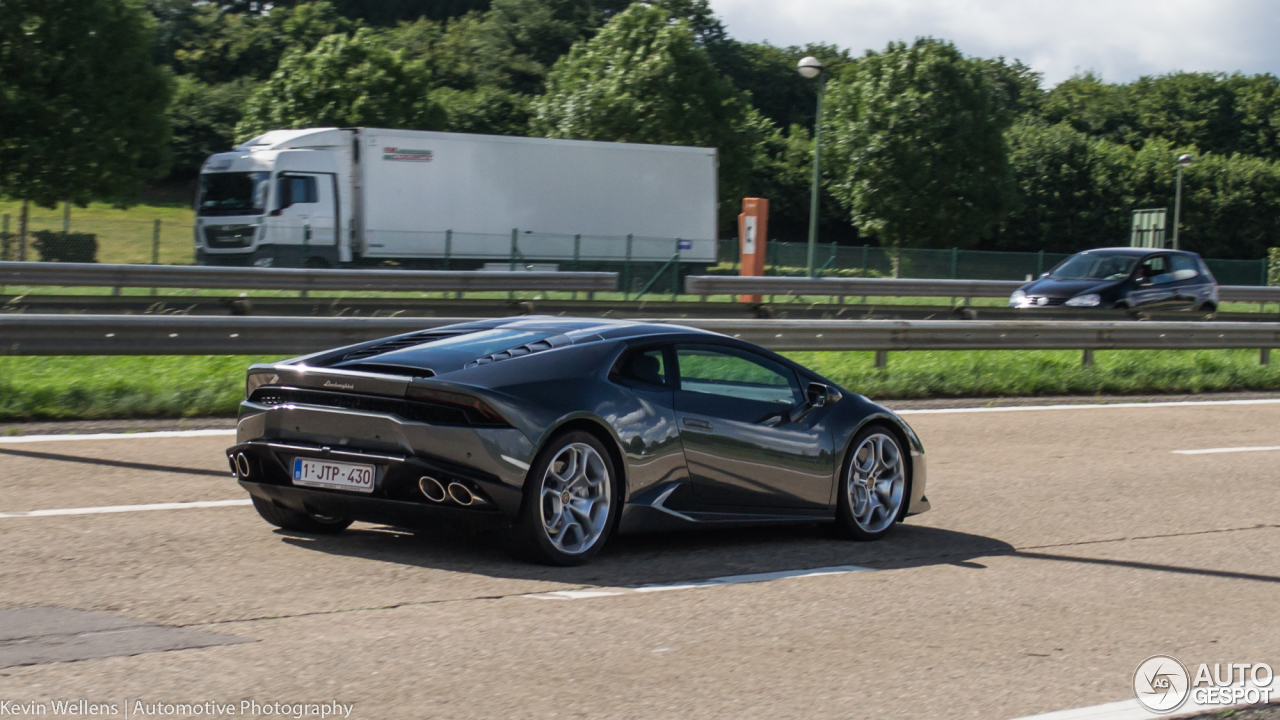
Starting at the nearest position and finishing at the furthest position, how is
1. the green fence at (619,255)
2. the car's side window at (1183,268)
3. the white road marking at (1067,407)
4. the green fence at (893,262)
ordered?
the white road marking at (1067,407) < the car's side window at (1183,268) < the green fence at (619,255) < the green fence at (893,262)

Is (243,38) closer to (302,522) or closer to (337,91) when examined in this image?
(337,91)

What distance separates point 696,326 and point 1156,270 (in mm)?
12750

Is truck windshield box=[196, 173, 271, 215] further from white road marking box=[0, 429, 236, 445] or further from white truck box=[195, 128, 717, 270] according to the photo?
white road marking box=[0, 429, 236, 445]

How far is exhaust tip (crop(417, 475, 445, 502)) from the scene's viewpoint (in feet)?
18.7

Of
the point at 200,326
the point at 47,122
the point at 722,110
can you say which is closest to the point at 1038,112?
the point at 722,110

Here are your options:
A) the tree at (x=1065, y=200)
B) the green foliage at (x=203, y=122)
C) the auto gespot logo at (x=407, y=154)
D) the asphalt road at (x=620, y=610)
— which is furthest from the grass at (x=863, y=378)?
the green foliage at (x=203, y=122)

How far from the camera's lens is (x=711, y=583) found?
604cm

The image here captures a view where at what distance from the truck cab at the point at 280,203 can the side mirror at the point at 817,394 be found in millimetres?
22020

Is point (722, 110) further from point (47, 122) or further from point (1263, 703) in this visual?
point (1263, 703)

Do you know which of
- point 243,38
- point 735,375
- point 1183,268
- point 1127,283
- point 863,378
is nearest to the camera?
point 735,375

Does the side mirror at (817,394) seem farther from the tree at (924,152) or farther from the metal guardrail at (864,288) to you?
the tree at (924,152)

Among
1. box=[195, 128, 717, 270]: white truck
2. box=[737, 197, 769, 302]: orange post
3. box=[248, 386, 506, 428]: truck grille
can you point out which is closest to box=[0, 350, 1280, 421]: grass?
box=[248, 386, 506, 428]: truck grille

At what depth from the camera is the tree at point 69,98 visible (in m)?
39.3

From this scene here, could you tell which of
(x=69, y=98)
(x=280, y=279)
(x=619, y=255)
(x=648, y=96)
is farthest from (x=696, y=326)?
(x=648, y=96)
